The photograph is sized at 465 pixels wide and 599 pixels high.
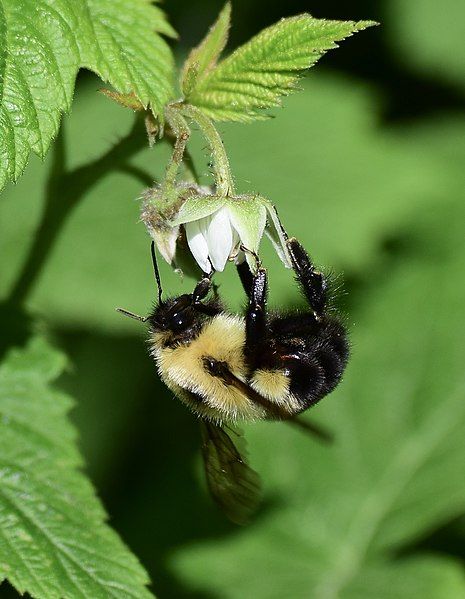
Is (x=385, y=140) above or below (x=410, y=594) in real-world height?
above

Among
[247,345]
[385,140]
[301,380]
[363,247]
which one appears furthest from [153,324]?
[385,140]

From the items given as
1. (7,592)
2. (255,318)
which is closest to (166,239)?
(255,318)

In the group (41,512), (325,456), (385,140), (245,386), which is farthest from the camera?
(385,140)

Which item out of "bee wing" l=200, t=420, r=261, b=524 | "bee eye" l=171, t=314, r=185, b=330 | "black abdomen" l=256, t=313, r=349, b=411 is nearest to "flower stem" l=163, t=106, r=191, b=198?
"bee eye" l=171, t=314, r=185, b=330

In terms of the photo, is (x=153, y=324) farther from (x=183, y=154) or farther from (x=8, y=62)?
(x=8, y=62)

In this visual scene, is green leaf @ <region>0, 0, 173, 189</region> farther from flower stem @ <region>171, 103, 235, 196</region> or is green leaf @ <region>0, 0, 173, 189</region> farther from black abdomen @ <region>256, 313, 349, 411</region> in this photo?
black abdomen @ <region>256, 313, 349, 411</region>

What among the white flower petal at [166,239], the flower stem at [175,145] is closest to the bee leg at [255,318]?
the white flower petal at [166,239]

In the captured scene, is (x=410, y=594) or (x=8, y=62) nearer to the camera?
(x=8, y=62)

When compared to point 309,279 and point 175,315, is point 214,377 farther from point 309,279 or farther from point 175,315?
point 309,279
